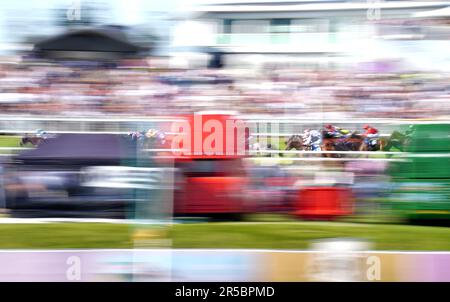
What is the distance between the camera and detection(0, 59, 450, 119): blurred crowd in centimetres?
554

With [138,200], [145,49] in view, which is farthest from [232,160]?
[145,49]

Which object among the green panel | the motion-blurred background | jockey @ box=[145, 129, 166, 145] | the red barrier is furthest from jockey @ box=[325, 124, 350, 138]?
jockey @ box=[145, 129, 166, 145]

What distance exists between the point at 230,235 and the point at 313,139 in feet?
4.01

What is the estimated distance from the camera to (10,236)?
4.67m

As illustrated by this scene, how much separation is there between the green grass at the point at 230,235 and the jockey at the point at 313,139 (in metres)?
0.78

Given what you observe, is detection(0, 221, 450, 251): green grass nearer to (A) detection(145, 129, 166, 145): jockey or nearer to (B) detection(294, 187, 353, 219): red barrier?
(B) detection(294, 187, 353, 219): red barrier

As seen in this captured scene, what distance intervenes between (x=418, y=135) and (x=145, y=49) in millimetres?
2173

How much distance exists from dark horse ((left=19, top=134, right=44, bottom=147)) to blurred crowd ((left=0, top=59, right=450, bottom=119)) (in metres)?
0.26

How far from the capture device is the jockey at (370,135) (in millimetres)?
5503

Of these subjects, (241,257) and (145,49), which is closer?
(241,257)

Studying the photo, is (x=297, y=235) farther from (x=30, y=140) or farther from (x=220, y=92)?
(x=30, y=140)
